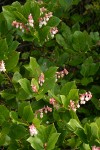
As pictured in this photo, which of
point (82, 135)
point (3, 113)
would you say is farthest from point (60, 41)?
point (82, 135)

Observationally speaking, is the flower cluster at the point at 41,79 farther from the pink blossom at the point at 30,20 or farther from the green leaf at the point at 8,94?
the pink blossom at the point at 30,20

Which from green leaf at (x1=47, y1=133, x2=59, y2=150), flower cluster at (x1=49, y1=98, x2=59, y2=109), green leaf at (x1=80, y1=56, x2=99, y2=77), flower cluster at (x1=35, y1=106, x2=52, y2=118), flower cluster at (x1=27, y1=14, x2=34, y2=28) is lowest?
green leaf at (x1=80, y1=56, x2=99, y2=77)

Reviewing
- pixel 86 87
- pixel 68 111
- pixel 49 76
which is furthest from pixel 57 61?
pixel 68 111

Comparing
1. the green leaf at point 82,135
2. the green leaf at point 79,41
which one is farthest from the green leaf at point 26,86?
the green leaf at point 79,41

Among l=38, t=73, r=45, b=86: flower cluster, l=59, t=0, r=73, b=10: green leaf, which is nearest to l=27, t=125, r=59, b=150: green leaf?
l=38, t=73, r=45, b=86: flower cluster

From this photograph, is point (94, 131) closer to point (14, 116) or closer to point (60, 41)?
point (14, 116)

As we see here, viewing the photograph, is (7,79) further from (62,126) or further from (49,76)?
(62,126)

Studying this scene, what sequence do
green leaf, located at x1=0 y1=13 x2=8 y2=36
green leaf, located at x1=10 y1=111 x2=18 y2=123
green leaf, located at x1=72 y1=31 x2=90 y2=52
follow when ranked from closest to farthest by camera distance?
green leaf, located at x1=10 y1=111 x2=18 y2=123 → green leaf, located at x1=0 y1=13 x2=8 y2=36 → green leaf, located at x1=72 y1=31 x2=90 y2=52

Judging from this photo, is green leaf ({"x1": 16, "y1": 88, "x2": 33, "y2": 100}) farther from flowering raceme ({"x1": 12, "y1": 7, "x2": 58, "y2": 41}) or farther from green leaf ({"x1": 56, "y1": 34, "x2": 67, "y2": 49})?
green leaf ({"x1": 56, "y1": 34, "x2": 67, "y2": 49})
